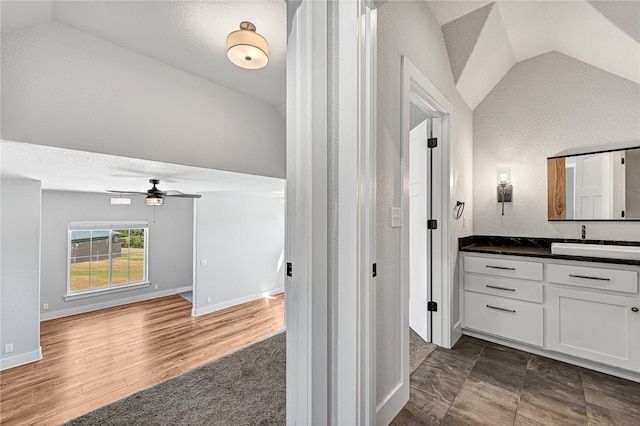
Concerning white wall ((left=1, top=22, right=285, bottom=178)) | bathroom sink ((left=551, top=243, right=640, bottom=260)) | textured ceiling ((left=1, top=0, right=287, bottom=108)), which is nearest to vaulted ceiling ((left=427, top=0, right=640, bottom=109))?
textured ceiling ((left=1, top=0, right=287, bottom=108))

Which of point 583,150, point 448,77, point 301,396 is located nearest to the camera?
point 301,396

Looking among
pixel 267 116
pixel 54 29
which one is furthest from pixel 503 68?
pixel 54 29

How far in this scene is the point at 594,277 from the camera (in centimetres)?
199

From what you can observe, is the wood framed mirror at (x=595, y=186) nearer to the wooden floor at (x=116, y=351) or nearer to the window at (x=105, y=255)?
the wooden floor at (x=116, y=351)

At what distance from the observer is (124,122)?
189 centimetres

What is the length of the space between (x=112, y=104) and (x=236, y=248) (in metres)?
4.46

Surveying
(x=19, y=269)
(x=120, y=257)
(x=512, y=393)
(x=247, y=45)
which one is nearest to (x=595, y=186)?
(x=512, y=393)

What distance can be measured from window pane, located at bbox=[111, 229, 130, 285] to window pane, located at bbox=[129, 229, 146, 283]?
79 mm

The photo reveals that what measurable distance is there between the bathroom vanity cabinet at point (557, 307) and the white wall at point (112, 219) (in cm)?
683

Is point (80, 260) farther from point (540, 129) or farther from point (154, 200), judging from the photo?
point (540, 129)

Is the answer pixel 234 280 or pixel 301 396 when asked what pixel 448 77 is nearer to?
pixel 301 396

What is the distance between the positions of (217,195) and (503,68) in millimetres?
4970

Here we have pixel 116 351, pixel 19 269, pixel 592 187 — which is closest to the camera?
pixel 592 187

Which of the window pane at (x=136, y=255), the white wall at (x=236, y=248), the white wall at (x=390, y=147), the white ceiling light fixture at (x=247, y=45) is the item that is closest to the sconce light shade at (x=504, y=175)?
the white wall at (x=390, y=147)
